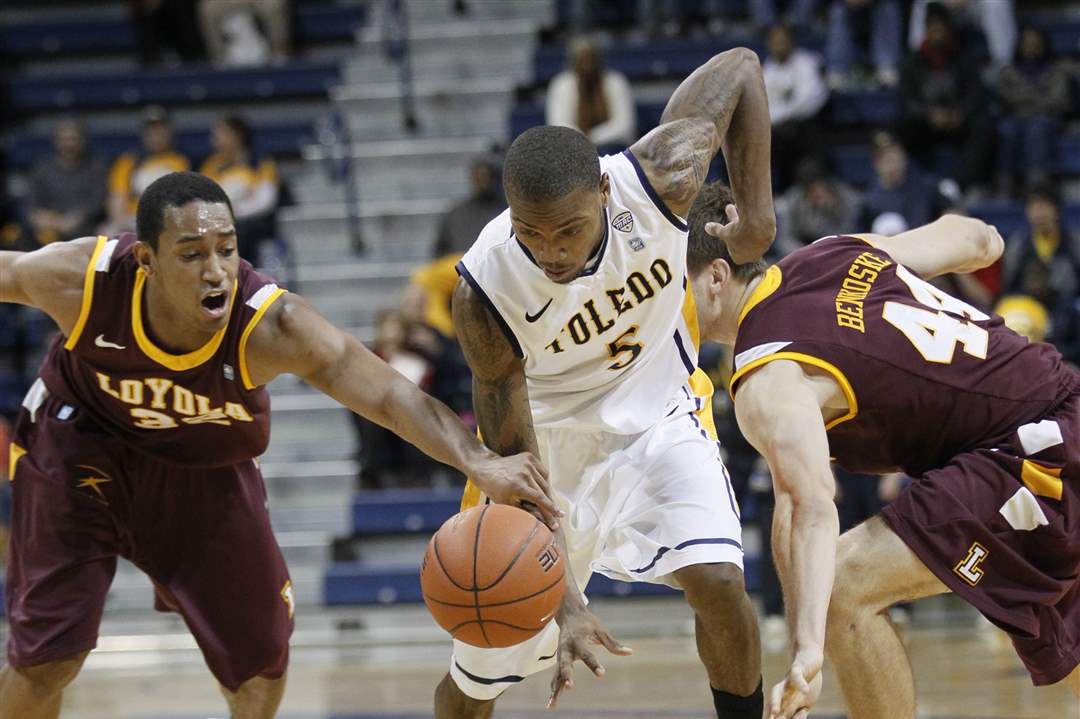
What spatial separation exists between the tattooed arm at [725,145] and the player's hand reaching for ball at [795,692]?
1567 mm

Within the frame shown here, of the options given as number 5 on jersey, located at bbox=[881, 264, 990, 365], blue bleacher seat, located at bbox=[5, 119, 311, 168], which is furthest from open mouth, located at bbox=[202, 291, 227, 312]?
blue bleacher seat, located at bbox=[5, 119, 311, 168]

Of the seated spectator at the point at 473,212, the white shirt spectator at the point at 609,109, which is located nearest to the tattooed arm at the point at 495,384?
the seated spectator at the point at 473,212

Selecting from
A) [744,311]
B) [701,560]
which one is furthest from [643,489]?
[744,311]

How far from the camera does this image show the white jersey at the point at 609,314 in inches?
173

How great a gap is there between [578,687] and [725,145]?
362 centimetres

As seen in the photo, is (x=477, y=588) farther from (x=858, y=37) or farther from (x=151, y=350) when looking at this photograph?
(x=858, y=37)

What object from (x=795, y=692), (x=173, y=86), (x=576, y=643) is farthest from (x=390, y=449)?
(x=795, y=692)

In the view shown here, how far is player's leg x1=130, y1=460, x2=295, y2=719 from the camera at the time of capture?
4.91 m

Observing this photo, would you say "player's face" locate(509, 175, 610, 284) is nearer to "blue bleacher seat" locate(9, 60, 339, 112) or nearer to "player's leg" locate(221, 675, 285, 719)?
"player's leg" locate(221, 675, 285, 719)

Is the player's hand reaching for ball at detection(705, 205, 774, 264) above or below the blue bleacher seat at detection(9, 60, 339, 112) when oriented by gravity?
above

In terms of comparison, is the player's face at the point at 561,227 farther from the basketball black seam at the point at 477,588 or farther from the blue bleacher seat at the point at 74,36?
the blue bleacher seat at the point at 74,36

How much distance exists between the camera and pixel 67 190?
1201 centimetres

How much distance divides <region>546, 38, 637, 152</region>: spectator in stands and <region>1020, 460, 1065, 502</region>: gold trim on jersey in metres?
7.11

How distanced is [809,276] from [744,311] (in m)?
0.22
